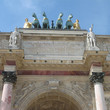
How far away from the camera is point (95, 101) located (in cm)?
1395

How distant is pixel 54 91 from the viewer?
589 inches

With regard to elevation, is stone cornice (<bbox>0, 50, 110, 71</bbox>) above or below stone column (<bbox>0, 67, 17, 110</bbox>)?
above

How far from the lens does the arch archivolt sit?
46.9 ft

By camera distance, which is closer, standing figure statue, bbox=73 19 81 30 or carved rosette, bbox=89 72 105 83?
carved rosette, bbox=89 72 105 83

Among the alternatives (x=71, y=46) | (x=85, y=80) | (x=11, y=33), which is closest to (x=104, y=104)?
(x=85, y=80)

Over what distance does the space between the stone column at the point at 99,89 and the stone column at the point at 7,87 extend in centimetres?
456

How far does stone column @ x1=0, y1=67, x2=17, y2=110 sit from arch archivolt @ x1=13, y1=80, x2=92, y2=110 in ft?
2.64

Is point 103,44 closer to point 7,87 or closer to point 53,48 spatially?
point 53,48

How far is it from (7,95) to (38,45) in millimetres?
4671

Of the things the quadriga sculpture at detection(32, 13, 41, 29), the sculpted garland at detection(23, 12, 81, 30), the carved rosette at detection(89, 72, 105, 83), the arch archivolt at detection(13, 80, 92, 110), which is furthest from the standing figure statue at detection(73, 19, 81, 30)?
the carved rosette at detection(89, 72, 105, 83)

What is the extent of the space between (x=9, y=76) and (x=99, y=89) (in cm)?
510

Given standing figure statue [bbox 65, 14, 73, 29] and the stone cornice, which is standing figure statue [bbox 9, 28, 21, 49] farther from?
standing figure statue [bbox 65, 14, 73, 29]

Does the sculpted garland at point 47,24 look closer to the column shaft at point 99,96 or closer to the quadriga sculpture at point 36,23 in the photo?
the quadriga sculpture at point 36,23

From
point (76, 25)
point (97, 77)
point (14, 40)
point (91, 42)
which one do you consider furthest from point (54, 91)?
point (76, 25)
